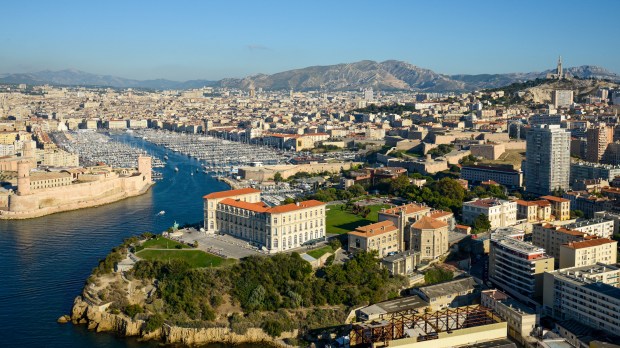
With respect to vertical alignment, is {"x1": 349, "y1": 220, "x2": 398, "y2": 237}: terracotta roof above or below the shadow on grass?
above

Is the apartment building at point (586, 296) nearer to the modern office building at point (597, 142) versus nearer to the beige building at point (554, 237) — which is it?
the beige building at point (554, 237)

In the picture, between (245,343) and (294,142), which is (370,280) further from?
(294,142)

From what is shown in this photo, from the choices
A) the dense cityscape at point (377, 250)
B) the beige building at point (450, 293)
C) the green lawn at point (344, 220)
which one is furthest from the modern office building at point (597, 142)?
the beige building at point (450, 293)

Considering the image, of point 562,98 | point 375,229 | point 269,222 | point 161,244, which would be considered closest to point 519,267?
point 375,229

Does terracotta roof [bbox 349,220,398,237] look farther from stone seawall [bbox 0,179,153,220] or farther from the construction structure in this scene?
stone seawall [bbox 0,179,153,220]

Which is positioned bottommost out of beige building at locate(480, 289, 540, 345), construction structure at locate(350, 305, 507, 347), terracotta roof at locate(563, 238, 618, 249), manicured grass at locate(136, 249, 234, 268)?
beige building at locate(480, 289, 540, 345)

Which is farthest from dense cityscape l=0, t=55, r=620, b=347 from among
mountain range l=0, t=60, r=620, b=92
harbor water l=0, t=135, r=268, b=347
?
mountain range l=0, t=60, r=620, b=92

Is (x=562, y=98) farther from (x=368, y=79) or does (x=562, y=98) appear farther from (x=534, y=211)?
(x=368, y=79)

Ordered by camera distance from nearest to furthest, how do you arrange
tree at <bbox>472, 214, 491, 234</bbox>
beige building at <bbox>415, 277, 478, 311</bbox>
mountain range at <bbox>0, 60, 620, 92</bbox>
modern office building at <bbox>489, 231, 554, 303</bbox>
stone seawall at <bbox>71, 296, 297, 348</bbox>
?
1. stone seawall at <bbox>71, 296, 297, 348</bbox>
2. beige building at <bbox>415, 277, 478, 311</bbox>
3. modern office building at <bbox>489, 231, 554, 303</bbox>
4. tree at <bbox>472, 214, 491, 234</bbox>
5. mountain range at <bbox>0, 60, 620, 92</bbox>
